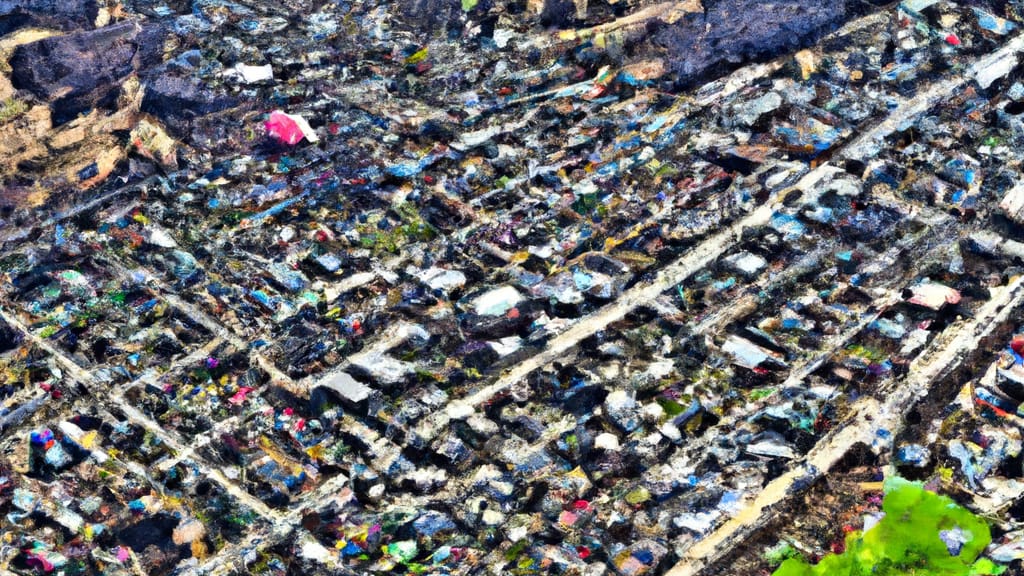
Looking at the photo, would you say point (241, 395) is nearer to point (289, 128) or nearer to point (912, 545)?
point (289, 128)

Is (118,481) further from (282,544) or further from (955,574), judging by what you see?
(955,574)

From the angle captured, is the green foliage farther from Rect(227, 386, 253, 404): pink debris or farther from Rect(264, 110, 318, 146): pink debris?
Rect(264, 110, 318, 146): pink debris

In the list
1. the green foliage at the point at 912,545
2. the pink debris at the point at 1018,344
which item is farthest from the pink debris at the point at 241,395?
the pink debris at the point at 1018,344

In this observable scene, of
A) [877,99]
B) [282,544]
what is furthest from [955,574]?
[877,99]

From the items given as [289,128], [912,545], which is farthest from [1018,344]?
[289,128]

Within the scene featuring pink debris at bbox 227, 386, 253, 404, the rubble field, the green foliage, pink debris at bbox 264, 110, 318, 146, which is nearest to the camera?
A: the green foliage

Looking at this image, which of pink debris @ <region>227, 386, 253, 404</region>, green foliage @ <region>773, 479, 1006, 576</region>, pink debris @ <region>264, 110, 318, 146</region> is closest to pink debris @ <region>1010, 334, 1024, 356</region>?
green foliage @ <region>773, 479, 1006, 576</region>
